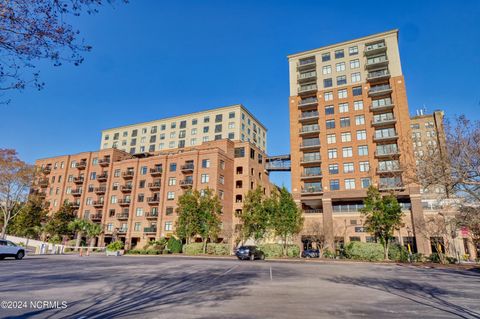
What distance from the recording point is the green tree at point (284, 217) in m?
38.0

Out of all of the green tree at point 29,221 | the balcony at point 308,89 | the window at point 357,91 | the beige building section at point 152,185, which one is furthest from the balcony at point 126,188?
the window at point 357,91

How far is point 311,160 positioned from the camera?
51219 millimetres

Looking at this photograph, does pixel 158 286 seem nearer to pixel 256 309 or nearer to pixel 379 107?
pixel 256 309

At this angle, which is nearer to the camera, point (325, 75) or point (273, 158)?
point (325, 75)

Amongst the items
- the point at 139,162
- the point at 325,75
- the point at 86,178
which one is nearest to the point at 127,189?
the point at 139,162

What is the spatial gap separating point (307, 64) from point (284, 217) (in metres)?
31.7

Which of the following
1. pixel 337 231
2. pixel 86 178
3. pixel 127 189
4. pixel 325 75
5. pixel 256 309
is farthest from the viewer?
pixel 86 178

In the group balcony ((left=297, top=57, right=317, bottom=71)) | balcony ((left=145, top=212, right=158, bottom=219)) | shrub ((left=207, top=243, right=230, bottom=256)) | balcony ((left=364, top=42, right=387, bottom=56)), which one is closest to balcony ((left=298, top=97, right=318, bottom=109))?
balcony ((left=297, top=57, right=317, bottom=71))

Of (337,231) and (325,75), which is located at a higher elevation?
(325,75)

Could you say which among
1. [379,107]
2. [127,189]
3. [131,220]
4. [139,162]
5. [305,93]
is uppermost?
[305,93]

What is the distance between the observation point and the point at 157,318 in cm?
626

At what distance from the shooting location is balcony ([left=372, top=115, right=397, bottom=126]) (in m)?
46.8

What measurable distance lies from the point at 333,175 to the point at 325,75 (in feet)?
63.2

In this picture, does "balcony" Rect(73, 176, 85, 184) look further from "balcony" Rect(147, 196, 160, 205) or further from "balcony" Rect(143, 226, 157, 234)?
"balcony" Rect(143, 226, 157, 234)
